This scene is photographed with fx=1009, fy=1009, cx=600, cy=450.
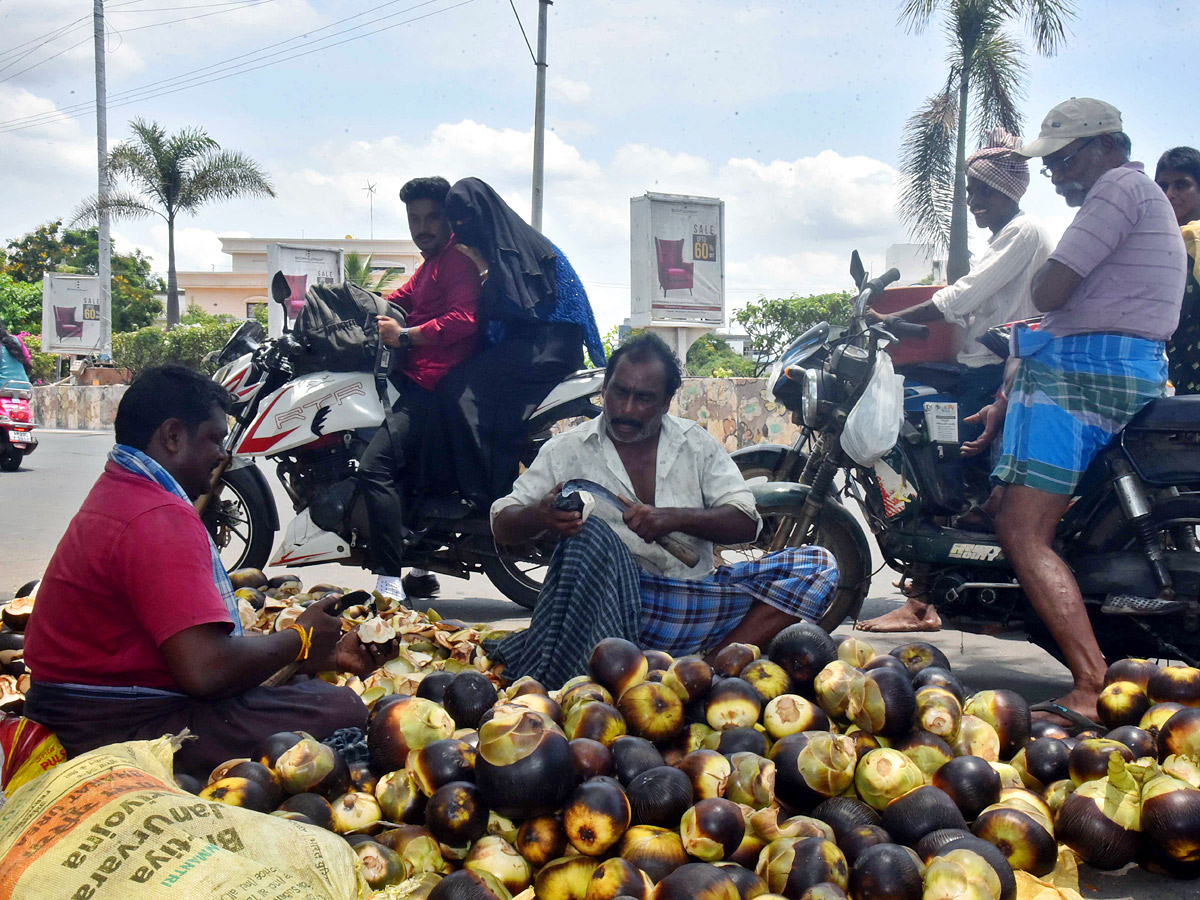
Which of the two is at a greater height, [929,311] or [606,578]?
[929,311]

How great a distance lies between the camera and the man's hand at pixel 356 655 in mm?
3385

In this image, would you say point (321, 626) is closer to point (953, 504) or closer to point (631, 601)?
point (631, 601)

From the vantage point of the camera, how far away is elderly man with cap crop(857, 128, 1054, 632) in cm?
421

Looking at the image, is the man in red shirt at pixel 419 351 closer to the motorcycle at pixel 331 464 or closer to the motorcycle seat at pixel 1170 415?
the motorcycle at pixel 331 464

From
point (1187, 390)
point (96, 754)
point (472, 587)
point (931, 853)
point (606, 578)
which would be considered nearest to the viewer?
point (96, 754)

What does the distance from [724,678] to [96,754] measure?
172 cm

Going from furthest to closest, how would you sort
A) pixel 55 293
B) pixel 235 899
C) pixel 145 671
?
pixel 55 293 < pixel 145 671 < pixel 235 899

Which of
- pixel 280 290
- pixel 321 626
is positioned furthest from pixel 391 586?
pixel 321 626

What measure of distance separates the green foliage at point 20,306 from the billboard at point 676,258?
2637cm

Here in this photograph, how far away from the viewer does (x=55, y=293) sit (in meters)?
25.5

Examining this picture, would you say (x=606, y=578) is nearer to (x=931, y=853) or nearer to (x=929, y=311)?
(x=931, y=853)

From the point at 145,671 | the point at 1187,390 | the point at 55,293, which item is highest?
the point at 55,293

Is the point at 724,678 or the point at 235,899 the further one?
the point at 724,678

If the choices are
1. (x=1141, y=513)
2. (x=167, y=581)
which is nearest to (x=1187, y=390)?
(x=1141, y=513)
